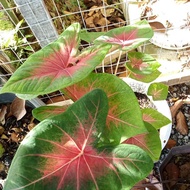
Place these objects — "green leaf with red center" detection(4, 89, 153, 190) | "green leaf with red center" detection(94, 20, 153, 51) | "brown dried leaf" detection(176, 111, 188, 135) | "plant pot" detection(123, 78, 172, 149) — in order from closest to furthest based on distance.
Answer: "green leaf with red center" detection(4, 89, 153, 190)
"green leaf with red center" detection(94, 20, 153, 51)
"plant pot" detection(123, 78, 172, 149)
"brown dried leaf" detection(176, 111, 188, 135)

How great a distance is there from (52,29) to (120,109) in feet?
1.70

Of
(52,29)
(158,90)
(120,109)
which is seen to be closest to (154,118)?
(158,90)

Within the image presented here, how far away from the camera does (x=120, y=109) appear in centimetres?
70

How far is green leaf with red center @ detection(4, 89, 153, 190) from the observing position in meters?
0.58

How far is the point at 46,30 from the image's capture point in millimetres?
1079

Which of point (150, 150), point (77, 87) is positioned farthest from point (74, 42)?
point (150, 150)

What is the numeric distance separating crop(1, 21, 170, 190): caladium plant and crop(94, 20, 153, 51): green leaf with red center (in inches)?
→ 0.4

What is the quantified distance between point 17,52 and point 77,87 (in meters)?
0.66

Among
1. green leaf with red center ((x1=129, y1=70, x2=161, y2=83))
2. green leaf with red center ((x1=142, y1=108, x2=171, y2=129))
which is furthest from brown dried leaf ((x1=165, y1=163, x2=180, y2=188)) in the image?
green leaf with red center ((x1=129, y1=70, x2=161, y2=83))

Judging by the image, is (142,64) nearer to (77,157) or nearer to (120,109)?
(120,109)

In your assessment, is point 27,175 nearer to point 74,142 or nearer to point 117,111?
point 74,142

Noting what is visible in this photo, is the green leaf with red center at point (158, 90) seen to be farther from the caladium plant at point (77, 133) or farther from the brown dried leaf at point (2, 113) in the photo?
the brown dried leaf at point (2, 113)

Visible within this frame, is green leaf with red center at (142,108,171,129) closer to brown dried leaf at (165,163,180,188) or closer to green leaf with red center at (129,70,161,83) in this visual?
green leaf with red center at (129,70,161,83)

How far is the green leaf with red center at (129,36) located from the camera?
0.73 m
